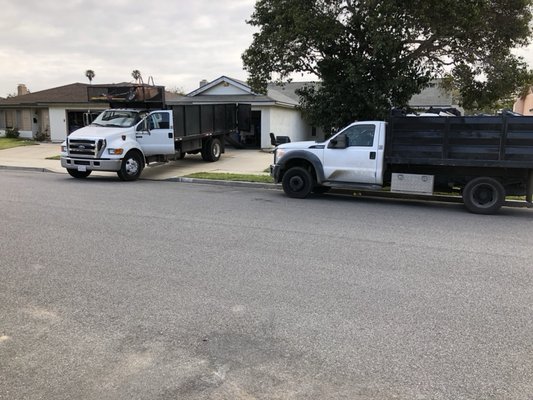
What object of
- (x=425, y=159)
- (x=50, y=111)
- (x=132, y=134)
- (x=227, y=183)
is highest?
(x=50, y=111)

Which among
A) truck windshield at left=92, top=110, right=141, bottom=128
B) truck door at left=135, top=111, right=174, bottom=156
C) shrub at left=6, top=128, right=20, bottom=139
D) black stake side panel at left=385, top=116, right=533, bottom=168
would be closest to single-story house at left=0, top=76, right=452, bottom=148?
shrub at left=6, top=128, right=20, bottom=139

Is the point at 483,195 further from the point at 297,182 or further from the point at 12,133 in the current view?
the point at 12,133

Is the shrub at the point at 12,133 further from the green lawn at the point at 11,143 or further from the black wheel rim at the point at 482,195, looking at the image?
the black wheel rim at the point at 482,195

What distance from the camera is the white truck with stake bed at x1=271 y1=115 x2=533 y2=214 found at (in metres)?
10.3

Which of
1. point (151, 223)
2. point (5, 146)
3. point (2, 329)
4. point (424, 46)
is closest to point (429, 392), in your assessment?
point (2, 329)

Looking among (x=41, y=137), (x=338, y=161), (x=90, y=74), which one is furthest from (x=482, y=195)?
(x=90, y=74)

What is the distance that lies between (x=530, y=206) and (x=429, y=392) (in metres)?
9.03

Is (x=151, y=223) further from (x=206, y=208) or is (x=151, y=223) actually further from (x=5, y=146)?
(x=5, y=146)

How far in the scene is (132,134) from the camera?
52.2 ft

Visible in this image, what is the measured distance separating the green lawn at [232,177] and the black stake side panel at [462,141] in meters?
4.86

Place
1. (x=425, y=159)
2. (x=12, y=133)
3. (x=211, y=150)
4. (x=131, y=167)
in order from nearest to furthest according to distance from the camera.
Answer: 1. (x=425, y=159)
2. (x=131, y=167)
3. (x=211, y=150)
4. (x=12, y=133)

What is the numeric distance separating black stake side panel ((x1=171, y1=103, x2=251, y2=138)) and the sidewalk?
4.44 feet

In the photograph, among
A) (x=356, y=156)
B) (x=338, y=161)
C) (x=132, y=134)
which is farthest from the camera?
(x=132, y=134)

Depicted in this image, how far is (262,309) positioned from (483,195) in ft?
25.6
